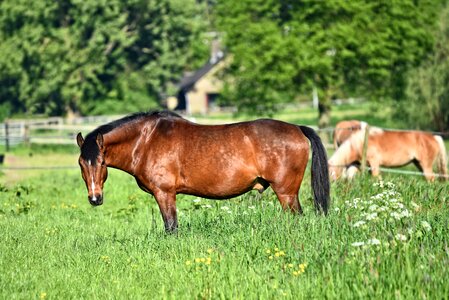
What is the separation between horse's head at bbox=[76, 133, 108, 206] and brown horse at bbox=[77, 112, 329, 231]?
4 centimetres

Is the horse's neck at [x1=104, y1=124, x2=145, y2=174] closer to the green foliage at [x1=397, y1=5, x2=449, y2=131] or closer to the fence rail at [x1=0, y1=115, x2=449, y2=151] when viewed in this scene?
the fence rail at [x1=0, y1=115, x2=449, y2=151]

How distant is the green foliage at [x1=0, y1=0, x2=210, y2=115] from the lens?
2185 inches

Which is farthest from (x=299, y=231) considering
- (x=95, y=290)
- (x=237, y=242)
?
(x=95, y=290)

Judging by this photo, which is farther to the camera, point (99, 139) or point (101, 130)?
point (101, 130)

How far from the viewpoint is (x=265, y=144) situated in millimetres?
10641

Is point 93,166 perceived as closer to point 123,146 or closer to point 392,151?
point 123,146

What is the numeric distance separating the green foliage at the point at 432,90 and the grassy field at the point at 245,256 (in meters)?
23.6

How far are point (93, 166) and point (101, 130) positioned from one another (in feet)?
2.01

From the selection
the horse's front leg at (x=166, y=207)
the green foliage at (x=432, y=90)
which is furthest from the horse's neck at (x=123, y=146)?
the green foliage at (x=432, y=90)

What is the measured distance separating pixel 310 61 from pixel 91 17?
84.7ft

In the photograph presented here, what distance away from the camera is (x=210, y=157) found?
424 inches

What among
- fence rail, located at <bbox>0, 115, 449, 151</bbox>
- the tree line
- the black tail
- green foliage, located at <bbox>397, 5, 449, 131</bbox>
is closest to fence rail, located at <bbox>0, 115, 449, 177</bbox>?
fence rail, located at <bbox>0, 115, 449, 151</bbox>

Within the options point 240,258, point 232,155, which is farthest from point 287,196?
point 240,258

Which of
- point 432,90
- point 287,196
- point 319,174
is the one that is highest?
point 319,174
